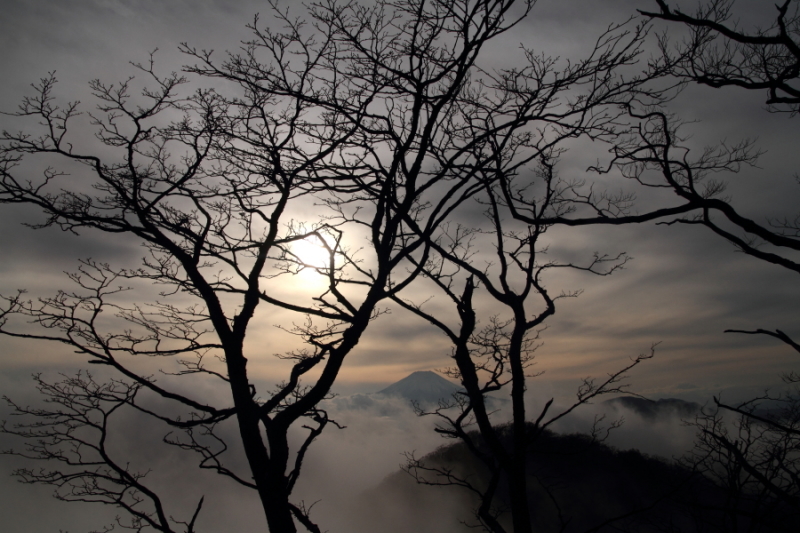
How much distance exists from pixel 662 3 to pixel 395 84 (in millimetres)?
3202

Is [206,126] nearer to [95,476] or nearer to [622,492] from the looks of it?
[95,476]

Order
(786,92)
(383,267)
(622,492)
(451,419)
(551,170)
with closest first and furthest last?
(786,92)
(383,267)
(451,419)
(551,170)
(622,492)

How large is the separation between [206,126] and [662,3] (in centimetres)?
636

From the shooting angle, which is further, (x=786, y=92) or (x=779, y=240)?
(x=786, y=92)

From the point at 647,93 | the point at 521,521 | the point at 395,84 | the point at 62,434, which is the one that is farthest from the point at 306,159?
the point at 521,521

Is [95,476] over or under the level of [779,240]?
under

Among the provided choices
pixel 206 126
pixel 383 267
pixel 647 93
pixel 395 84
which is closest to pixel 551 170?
pixel 647 93

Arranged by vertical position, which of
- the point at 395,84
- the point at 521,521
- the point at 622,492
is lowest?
the point at 622,492

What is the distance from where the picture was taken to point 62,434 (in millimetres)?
7418

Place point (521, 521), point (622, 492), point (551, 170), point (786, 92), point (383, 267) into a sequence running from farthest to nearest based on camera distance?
point (622, 492) < point (551, 170) < point (521, 521) < point (383, 267) < point (786, 92)

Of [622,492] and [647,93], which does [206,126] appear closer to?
[647,93]

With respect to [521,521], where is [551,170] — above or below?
above

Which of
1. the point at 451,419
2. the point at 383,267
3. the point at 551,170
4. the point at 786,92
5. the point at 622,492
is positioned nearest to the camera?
the point at 786,92

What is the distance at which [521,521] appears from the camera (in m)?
7.37
